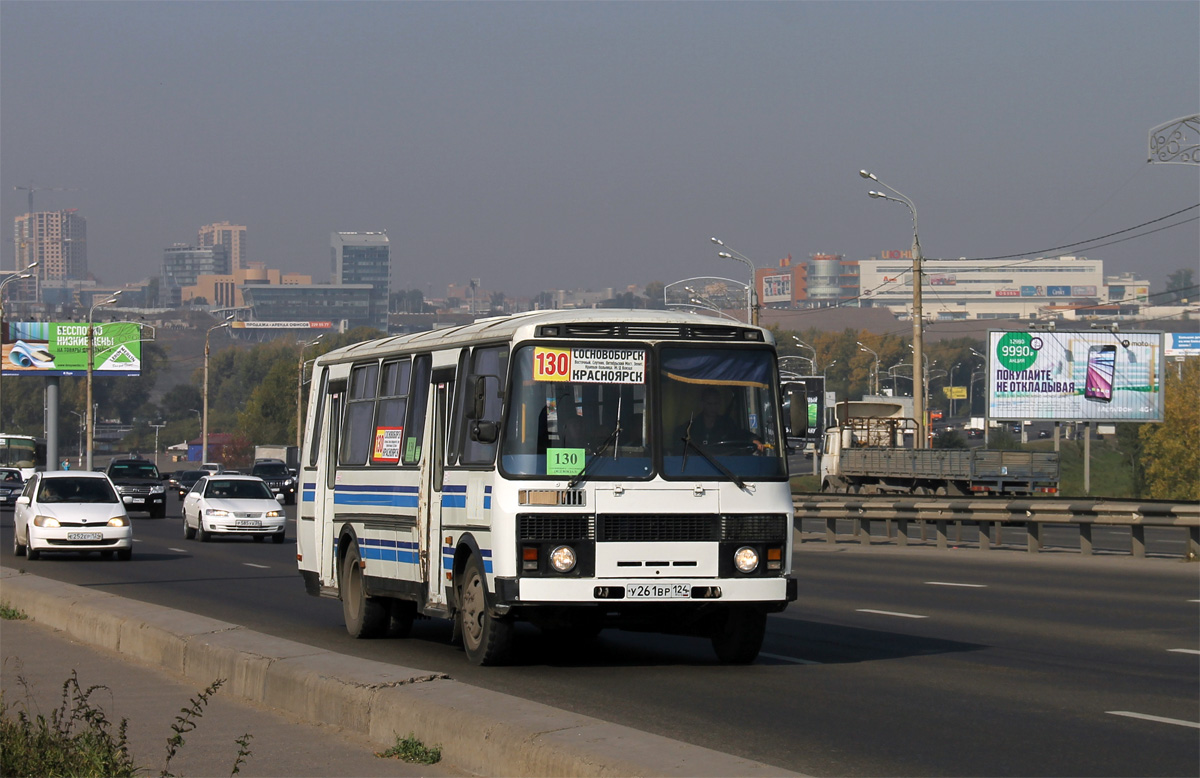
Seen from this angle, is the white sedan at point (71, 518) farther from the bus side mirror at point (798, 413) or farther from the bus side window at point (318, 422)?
the bus side mirror at point (798, 413)

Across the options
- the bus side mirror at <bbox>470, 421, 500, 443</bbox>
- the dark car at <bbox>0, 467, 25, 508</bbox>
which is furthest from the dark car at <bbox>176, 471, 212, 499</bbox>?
the bus side mirror at <bbox>470, 421, 500, 443</bbox>

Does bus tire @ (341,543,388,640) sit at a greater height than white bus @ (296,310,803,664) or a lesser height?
lesser

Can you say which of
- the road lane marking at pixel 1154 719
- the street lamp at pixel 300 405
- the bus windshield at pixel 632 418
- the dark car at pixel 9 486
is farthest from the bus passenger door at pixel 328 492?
the dark car at pixel 9 486

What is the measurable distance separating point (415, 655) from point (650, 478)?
3001 mm

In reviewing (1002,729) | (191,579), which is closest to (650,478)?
(1002,729)

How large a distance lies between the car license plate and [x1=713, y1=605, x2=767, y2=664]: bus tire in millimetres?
780

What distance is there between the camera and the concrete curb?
6945 millimetres

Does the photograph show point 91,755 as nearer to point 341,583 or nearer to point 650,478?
point 650,478

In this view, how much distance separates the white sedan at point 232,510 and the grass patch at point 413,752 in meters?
27.4

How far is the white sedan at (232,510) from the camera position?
3494cm

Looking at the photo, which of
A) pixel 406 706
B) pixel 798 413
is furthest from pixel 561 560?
pixel 406 706

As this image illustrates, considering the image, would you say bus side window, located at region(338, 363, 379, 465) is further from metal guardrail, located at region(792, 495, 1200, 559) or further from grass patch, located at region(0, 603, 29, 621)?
metal guardrail, located at region(792, 495, 1200, 559)

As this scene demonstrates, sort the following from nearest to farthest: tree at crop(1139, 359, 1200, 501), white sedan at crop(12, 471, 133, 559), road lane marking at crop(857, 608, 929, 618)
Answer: road lane marking at crop(857, 608, 929, 618) < white sedan at crop(12, 471, 133, 559) < tree at crop(1139, 359, 1200, 501)

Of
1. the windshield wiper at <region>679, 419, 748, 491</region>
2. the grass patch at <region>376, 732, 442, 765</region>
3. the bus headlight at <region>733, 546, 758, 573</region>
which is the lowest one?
the grass patch at <region>376, 732, 442, 765</region>
